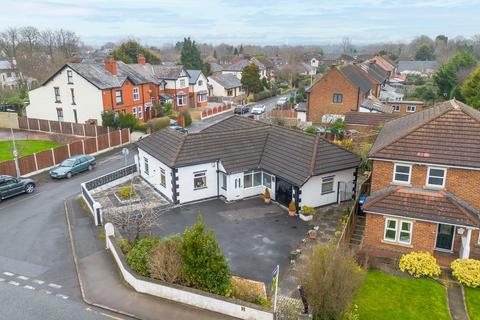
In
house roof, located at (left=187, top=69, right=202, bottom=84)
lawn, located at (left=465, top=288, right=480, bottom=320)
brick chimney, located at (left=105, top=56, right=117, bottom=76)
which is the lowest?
lawn, located at (left=465, top=288, right=480, bottom=320)

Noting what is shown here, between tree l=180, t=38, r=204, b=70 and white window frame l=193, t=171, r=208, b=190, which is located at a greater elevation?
tree l=180, t=38, r=204, b=70

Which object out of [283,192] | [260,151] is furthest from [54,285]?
[260,151]

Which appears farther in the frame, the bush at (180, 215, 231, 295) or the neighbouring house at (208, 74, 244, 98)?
the neighbouring house at (208, 74, 244, 98)

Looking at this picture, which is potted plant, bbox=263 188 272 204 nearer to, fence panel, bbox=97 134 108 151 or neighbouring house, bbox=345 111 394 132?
neighbouring house, bbox=345 111 394 132

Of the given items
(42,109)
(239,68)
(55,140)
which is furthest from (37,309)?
(239,68)

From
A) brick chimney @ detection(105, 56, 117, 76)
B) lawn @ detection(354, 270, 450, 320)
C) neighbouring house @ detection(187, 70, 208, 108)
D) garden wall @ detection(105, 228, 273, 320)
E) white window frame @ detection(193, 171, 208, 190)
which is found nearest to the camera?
garden wall @ detection(105, 228, 273, 320)

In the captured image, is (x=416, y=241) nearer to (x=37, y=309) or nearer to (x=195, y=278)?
(x=195, y=278)

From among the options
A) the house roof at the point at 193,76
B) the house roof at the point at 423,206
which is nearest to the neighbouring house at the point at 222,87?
the house roof at the point at 193,76

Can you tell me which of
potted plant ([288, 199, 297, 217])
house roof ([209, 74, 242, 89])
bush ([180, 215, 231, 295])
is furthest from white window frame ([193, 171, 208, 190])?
house roof ([209, 74, 242, 89])
